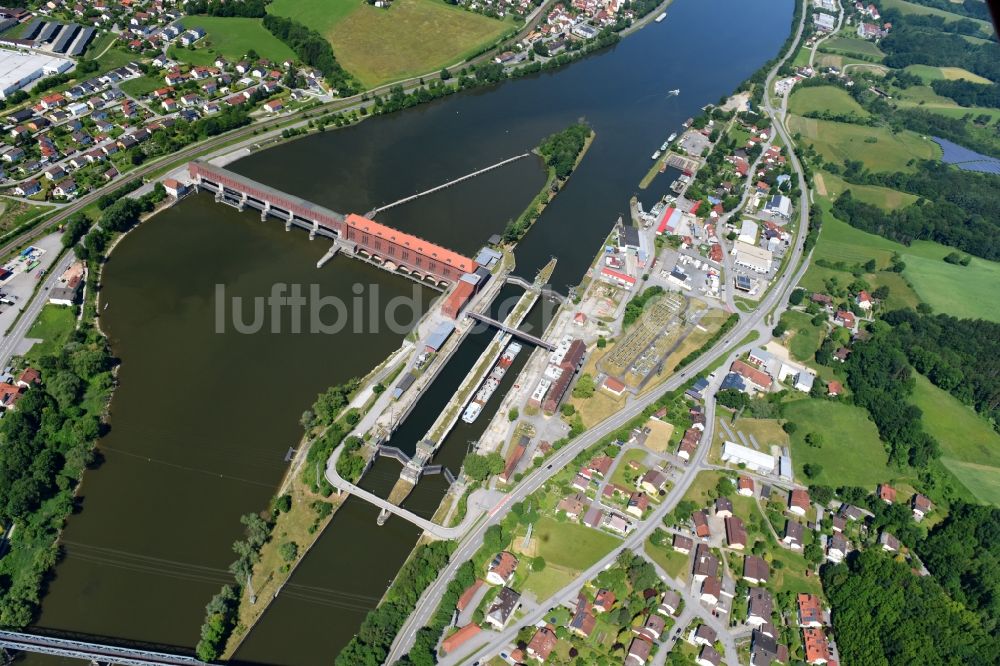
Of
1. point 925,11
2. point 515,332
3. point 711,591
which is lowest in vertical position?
point 711,591

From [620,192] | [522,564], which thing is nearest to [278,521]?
[522,564]

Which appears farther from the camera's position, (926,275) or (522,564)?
(926,275)

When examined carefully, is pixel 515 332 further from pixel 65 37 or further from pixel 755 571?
pixel 65 37

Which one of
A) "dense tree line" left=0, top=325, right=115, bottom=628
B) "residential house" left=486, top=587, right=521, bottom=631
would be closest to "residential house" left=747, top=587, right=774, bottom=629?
"residential house" left=486, top=587, right=521, bottom=631

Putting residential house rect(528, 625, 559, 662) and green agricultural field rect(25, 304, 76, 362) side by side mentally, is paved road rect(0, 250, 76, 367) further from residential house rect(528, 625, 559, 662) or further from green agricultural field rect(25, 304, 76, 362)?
residential house rect(528, 625, 559, 662)

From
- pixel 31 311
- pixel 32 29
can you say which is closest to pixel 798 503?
pixel 31 311

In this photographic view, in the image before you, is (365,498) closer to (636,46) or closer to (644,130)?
(644,130)

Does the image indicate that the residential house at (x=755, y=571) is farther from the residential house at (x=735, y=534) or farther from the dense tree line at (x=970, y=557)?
the dense tree line at (x=970, y=557)
